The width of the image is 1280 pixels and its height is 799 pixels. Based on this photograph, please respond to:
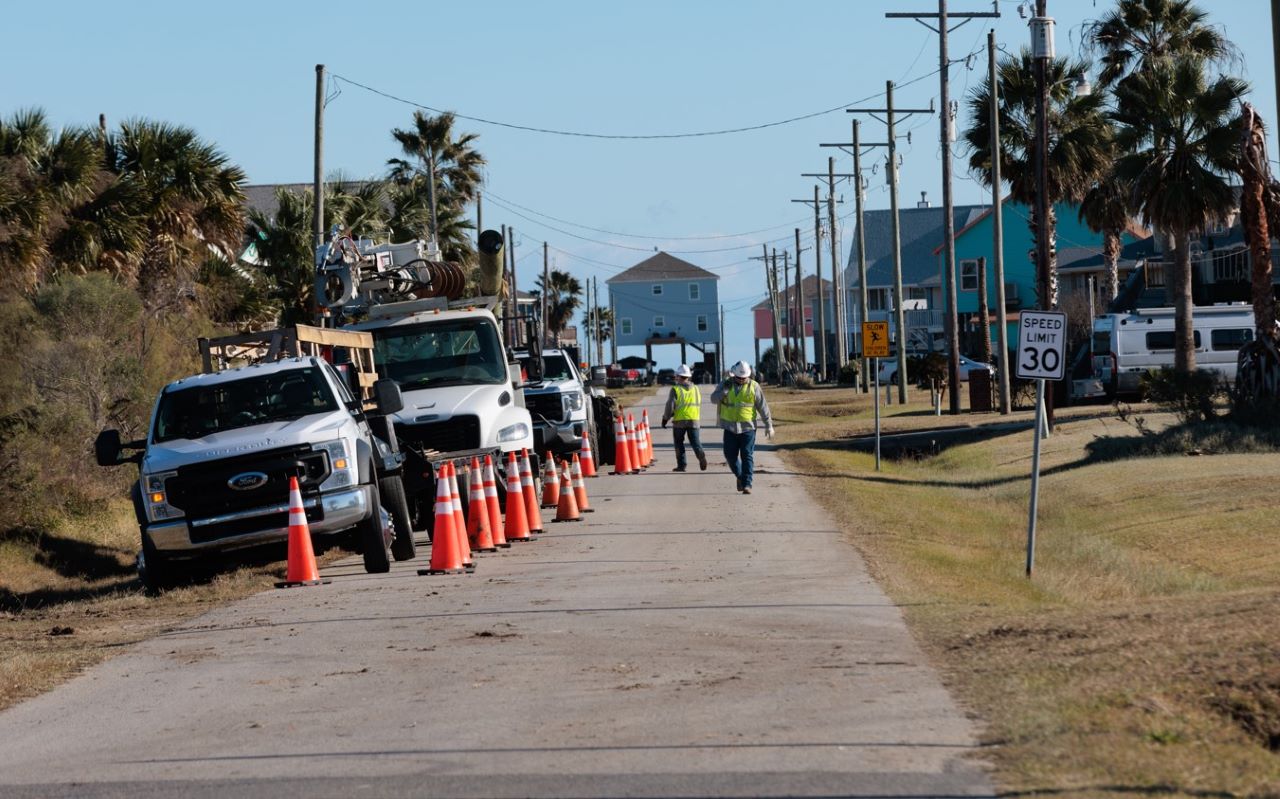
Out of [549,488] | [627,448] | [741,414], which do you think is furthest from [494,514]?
[627,448]

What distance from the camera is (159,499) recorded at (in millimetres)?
15164

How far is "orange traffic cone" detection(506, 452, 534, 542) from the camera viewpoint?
1862 cm

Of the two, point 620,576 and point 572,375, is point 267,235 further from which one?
point 620,576

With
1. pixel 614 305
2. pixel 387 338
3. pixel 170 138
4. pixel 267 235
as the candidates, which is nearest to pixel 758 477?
pixel 387 338

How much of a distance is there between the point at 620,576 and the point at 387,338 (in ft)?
26.0

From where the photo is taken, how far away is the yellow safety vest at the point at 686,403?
27797 mm

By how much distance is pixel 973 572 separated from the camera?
51.0ft

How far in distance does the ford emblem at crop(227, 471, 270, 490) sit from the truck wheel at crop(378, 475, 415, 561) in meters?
1.57

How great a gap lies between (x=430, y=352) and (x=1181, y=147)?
2065cm

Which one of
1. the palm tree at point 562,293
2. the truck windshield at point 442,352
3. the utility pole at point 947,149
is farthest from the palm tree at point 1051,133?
the palm tree at point 562,293

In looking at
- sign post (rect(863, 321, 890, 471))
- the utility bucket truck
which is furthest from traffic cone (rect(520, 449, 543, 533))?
sign post (rect(863, 321, 890, 471))

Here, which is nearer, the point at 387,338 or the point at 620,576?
the point at 620,576

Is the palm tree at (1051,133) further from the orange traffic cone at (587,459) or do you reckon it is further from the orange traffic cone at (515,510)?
the orange traffic cone at (515,510)

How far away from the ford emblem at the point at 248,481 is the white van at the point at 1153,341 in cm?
3419
